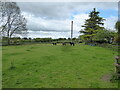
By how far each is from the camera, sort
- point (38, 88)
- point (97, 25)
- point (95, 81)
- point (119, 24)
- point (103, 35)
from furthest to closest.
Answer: point (97, 25) < point (103, 35) < point (119, 24) < point (95, 81) < point (38, 88)

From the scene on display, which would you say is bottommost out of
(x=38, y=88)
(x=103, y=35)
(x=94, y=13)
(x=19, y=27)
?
(x=38, y=88)

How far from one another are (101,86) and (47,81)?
2.01 metres

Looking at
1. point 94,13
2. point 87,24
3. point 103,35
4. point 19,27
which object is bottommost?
point 103,35

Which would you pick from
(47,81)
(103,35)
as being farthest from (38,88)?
(103,35)

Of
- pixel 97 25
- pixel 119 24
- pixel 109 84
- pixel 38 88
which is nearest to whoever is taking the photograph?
pixel 38 88

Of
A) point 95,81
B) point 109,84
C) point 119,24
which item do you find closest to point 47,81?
point 95,81

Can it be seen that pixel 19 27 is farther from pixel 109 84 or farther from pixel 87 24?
pixel 109 84

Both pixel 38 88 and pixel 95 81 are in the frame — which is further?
pixel 95 81

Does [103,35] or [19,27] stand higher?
[19,27]

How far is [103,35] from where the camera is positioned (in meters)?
31.7

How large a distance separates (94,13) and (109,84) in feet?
136

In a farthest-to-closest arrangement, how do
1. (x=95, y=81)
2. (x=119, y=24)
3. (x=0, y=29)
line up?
1. (x=0, y=29)
2. (x=119, y=24)
3. (x=95, y=81)

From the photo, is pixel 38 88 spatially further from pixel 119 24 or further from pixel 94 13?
pixel 94 13

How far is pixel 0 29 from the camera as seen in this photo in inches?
888
